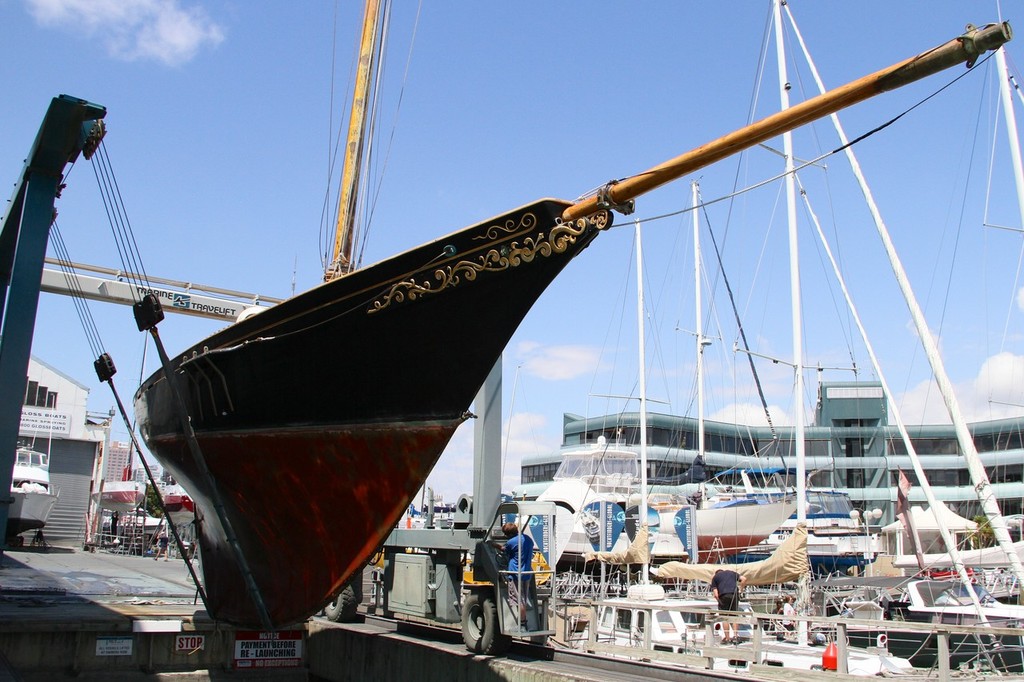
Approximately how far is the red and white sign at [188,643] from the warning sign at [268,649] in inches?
14.3

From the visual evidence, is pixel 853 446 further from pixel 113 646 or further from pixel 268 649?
pixel 113 646

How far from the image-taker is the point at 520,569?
807 cm

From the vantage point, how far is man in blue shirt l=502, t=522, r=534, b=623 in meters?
8.09

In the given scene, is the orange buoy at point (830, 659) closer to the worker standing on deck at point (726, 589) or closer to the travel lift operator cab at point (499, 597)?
the worker standing on deck at point (726, 589)

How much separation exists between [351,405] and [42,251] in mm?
5113

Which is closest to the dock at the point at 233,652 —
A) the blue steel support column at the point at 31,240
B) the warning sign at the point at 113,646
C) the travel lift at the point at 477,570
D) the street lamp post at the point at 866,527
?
the warning sign at the point at 113,646

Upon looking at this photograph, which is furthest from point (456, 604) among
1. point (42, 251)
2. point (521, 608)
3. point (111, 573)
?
point (111, 573)

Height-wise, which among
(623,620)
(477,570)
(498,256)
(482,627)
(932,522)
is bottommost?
(623,620)

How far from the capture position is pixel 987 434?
51.2 m

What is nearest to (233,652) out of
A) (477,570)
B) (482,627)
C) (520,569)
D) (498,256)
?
(482,627)

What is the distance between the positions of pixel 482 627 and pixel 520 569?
854 mm

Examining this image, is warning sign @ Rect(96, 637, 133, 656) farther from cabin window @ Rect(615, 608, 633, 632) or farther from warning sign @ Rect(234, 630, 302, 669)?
cabin window @ Rect(615, 608, 633, 632)

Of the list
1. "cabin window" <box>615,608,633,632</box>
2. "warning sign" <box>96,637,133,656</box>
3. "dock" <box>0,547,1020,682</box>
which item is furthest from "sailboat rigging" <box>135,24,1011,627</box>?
"cabin window" <box>615,608,633,632</box>

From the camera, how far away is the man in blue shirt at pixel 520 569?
809cm
